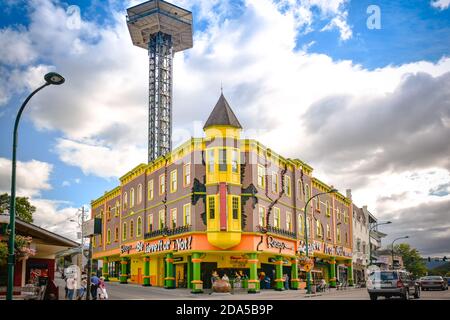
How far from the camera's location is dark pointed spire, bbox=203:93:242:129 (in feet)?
134

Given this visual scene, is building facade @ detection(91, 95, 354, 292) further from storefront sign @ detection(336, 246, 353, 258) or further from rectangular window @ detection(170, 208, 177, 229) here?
storefront sign @ detection(336, 246, 353, 258)

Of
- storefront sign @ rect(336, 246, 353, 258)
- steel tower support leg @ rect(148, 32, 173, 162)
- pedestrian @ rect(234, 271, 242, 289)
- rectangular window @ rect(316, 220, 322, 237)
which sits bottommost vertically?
pedestrian @ rect(234, 271, 242, 289)

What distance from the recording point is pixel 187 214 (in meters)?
41.3

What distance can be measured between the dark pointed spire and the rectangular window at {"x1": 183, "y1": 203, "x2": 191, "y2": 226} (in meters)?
6.58

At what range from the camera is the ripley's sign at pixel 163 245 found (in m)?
40.7

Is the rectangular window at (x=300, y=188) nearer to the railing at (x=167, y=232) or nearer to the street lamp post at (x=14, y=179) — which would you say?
the railing at (x=167, y=232)

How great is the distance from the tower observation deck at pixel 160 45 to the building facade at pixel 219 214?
32.2 metres

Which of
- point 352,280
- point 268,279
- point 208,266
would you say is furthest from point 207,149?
point 352,280

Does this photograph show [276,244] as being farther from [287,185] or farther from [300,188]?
[300,188]

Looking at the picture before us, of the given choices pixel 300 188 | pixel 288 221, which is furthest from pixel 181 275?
pixel 300 188

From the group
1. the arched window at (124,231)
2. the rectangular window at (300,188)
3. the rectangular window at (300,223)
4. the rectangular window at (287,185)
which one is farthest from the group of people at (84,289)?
the arched window at (124,231)

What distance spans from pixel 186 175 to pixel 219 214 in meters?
4.86

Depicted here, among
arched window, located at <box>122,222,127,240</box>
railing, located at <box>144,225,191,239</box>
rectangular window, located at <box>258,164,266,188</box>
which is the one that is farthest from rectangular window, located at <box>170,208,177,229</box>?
arched window, located at <box>122,222,127,240</box>
